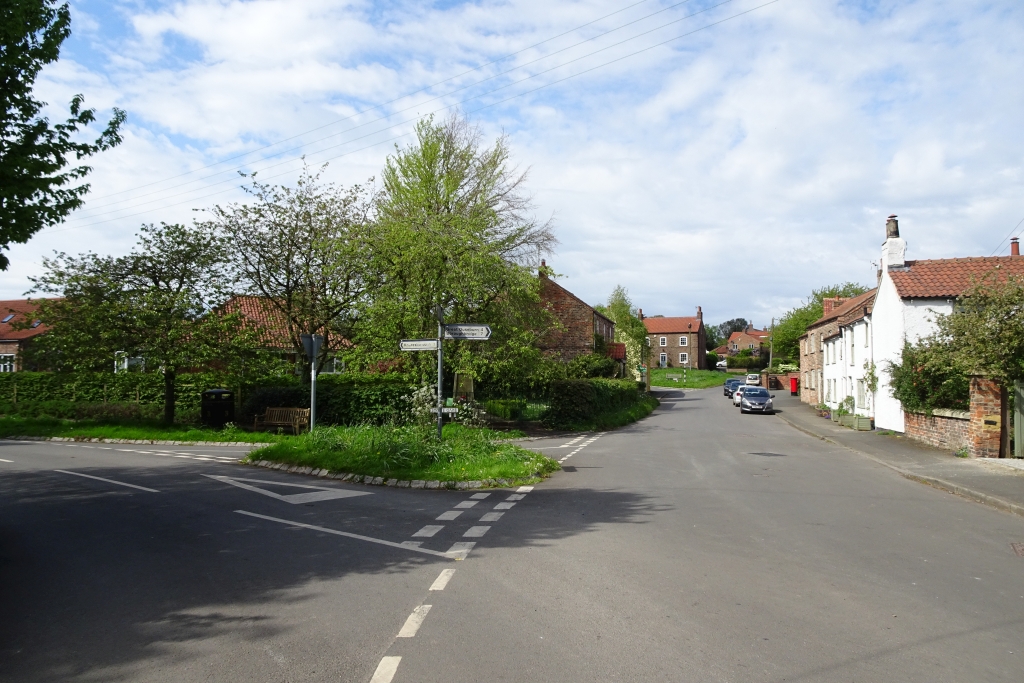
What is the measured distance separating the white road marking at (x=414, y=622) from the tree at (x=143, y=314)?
20.6m

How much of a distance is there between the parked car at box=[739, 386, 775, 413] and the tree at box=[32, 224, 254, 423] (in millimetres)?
28003

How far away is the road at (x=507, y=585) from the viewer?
4.83 m

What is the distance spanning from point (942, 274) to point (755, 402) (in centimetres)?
1774

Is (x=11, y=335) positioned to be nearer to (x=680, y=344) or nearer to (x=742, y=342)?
(x=680, y=344)

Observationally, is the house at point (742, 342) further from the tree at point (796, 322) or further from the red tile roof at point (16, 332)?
the red tile roof at point (16, 332)

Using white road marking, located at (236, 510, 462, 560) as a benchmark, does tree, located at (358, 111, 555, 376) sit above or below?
above

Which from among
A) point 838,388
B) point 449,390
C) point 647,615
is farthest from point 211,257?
point 838,388

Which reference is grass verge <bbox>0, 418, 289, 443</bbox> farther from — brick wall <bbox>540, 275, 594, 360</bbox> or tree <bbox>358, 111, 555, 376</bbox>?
brick wall <bbox>540, 275, 594, 360</bbox>

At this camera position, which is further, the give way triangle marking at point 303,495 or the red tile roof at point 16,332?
the red tile roof at point 16,332

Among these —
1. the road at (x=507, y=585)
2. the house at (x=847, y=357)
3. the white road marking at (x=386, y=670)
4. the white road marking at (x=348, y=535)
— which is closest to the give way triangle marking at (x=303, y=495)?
the road at (x=507, y=585)

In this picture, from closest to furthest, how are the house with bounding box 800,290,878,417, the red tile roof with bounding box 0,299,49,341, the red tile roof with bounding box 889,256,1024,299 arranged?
1. the red tile roof with bounding box 889,256,1024,299
2. the house with bounding box 800,290,878,417
3. the red tile roof with bounding box 0,299,49,341

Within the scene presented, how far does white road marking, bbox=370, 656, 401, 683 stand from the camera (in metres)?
4.49

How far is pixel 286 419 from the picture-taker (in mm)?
→ 24953

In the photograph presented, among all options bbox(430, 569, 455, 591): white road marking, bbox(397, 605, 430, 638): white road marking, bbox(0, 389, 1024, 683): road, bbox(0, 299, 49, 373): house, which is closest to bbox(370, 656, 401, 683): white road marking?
bbox(0, 389, 1024, 683): road
